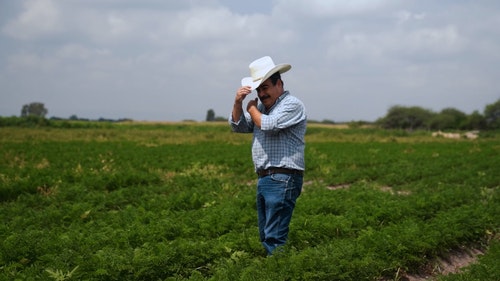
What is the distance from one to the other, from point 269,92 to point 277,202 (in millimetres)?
1115

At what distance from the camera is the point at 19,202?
10539mm

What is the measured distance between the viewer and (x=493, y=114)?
338 feet

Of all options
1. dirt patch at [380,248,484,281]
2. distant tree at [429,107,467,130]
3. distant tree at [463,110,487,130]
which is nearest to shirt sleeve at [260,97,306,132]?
dirt patch at [380,248,484,281]

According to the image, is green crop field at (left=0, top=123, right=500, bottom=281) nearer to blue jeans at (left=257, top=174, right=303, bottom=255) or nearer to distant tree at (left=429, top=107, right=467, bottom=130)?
blue jeans at (left=257, top=174, right=303, bottom=255)

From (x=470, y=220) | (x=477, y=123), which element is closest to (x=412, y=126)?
(x=477, y=123)

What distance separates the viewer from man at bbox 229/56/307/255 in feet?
15.1

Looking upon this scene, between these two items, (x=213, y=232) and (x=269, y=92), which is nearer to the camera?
(x=269, y=92)

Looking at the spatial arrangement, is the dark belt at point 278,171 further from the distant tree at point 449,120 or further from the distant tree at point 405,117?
the distant tree at point 405,117

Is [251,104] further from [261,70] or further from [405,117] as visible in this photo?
[405,117]

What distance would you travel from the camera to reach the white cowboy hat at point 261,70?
4.57m

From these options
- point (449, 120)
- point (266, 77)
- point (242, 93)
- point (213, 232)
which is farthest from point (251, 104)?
point (449, 120)

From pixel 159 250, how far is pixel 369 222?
3.97m

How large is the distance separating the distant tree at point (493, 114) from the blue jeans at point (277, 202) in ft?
356

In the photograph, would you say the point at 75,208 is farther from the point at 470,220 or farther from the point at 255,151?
the point at 470,220
